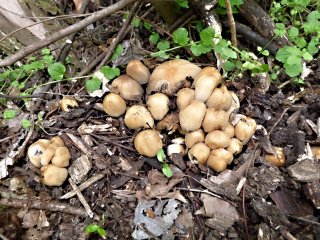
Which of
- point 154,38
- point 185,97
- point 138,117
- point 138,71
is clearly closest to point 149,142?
point 138,117

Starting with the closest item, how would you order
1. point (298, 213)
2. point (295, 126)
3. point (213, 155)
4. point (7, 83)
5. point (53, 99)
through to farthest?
1. point (298, 213)
2. point (213, 155)
3. point (295, 126)
4. point (53, 99)
5. point (7, 83)

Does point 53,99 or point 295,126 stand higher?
point 53,99

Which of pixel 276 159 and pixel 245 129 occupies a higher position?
pixel 245 129

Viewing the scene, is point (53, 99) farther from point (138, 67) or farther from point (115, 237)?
point (115, 237)

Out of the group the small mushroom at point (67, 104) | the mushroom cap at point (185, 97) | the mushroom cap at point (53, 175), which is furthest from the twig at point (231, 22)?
the mushroom cap at point (53, 175)

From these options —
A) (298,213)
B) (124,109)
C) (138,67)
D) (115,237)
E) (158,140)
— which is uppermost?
(138,67)

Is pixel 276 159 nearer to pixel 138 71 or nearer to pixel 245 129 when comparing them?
pixel 245 129

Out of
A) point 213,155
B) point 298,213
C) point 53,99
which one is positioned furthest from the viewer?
point 53,99

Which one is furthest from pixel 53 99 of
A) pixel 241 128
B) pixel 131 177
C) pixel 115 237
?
pixel 241 128
